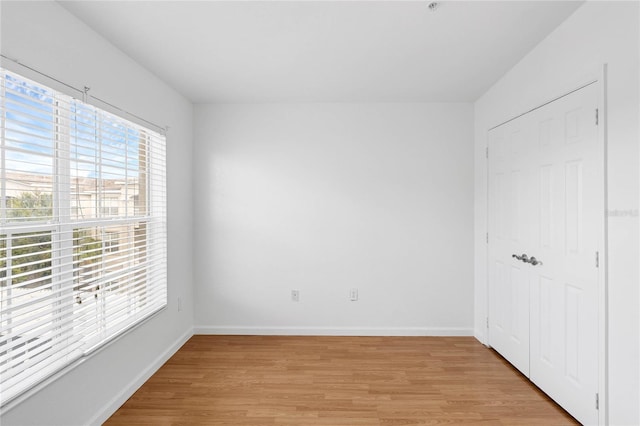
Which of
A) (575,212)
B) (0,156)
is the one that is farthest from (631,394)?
(0,156)

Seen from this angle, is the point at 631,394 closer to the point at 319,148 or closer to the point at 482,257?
the point at 482,257

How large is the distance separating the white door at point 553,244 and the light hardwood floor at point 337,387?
297mm

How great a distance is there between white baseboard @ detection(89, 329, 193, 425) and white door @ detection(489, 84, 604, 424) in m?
3.07

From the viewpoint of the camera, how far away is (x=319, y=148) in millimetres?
3705

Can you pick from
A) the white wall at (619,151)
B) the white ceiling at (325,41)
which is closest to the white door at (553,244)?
the white wall at (619,151)

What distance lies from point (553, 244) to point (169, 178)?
326cm

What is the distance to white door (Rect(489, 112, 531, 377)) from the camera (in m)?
2.70

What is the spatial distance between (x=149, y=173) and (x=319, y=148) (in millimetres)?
1726

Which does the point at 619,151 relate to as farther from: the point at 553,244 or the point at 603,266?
the point at 553,244

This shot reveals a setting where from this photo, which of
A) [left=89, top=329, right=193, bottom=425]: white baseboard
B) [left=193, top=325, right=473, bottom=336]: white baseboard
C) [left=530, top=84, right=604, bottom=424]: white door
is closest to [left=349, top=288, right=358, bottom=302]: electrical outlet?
[left=193, top=325, right=473, bottom=336]: white baseboard

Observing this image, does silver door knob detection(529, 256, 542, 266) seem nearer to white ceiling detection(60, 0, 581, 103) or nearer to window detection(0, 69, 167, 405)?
white ceiling detection(60, 0, 581, 103)

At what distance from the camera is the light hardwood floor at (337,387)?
2242 millimetres

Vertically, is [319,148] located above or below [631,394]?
above

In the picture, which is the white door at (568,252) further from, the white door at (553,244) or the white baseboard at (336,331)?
the white baseboard at (336,331)
